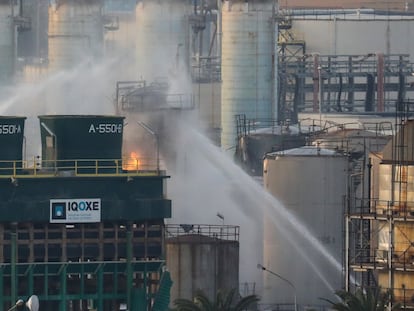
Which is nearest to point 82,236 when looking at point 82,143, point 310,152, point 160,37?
point 82,143

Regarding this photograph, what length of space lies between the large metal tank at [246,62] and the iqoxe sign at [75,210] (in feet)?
167

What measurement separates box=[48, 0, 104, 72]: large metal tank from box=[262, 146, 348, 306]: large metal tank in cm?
3775

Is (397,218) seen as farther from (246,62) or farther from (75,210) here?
(246,62)

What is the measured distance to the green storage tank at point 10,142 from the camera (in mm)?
69812

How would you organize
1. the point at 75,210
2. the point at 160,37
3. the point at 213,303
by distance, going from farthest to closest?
the point at 160,37, the point at 75,210, the point at 213,303

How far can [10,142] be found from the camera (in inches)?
2768

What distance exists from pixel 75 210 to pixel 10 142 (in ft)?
11.9

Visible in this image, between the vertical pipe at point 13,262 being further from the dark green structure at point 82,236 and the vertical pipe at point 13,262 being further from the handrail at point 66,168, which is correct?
the handrail at point 66,168

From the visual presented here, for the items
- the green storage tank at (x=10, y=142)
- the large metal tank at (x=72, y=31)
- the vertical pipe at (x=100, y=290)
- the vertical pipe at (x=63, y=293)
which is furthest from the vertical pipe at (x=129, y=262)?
the large metal tank at (x=72, y=31)

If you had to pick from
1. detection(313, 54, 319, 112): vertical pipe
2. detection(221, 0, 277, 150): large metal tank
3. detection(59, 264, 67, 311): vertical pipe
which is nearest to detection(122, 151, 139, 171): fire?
detection(59, 264, 67, 311): vertical pipe

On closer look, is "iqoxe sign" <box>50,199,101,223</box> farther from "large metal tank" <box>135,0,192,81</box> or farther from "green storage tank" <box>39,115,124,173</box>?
"large metal tank" <box>135,0,192,81</box>

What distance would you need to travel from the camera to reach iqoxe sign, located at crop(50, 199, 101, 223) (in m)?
68.1

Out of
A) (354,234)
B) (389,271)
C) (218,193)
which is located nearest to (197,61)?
(218,193)

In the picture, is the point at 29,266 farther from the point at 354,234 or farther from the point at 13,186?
the point at 354,234
